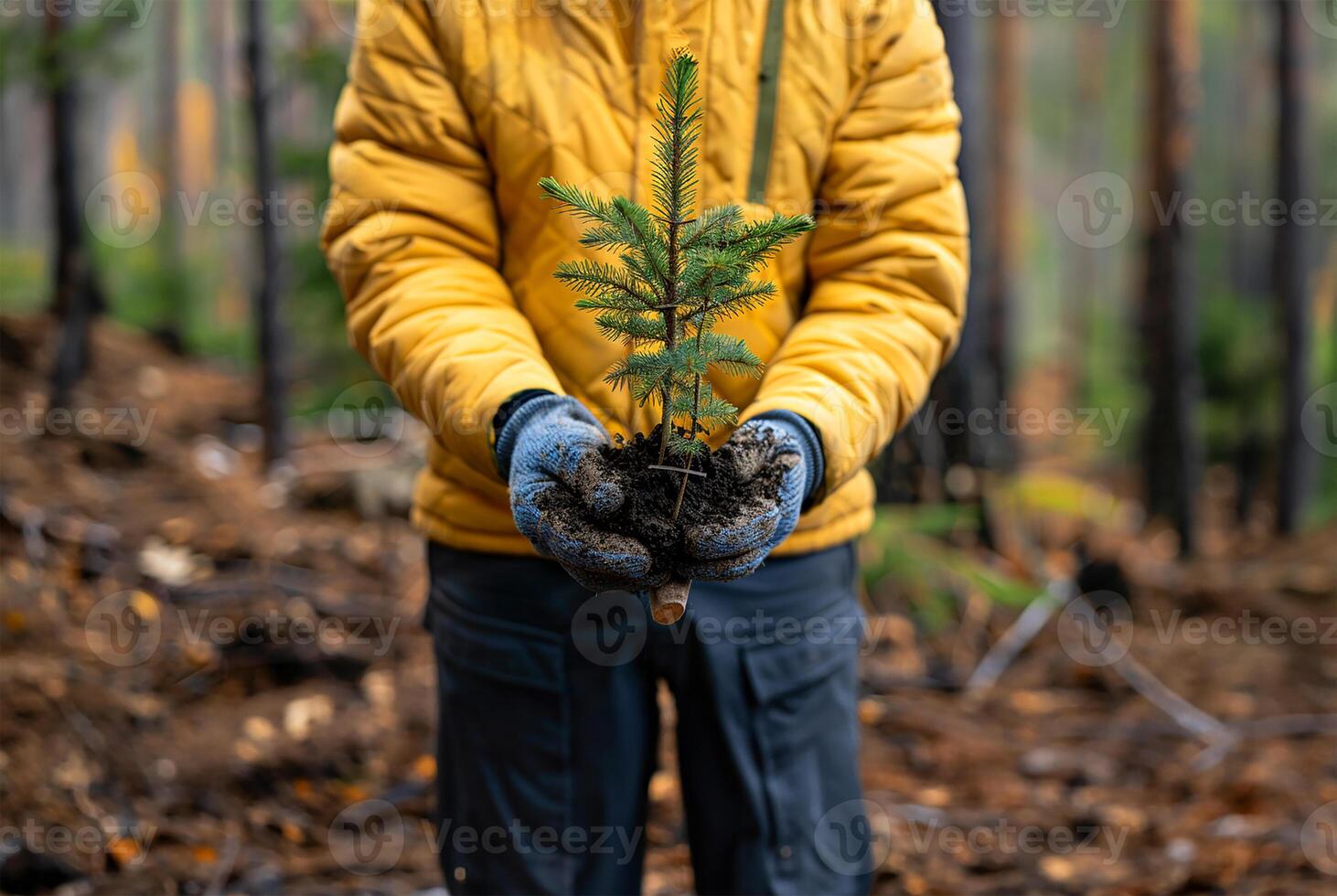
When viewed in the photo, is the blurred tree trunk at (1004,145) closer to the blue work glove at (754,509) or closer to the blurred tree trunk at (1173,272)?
the blurred tree trunk at (1173,272)

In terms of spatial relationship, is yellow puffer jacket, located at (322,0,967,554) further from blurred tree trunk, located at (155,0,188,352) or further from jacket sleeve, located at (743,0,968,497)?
blurred tree trunk, located at (155,0,188,352)

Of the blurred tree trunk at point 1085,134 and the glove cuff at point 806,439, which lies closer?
the glove cuff at point 806,439

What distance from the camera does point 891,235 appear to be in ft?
6.94

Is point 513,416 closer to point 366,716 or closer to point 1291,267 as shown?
point 366,716

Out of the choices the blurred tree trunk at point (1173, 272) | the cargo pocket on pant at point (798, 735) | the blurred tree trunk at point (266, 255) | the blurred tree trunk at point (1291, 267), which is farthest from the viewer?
the blurred tree trunk at point (1173, 272)

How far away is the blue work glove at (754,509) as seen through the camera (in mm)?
1690

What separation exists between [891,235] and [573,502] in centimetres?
84

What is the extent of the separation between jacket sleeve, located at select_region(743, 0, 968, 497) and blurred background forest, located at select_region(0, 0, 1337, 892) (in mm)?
624

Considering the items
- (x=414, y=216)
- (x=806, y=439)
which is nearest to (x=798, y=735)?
(x=806, y=439)

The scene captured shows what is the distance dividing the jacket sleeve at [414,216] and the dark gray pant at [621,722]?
37cm

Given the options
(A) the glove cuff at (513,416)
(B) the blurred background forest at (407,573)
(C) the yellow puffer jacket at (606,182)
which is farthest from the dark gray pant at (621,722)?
(B) the blurred background forest at (407,573)

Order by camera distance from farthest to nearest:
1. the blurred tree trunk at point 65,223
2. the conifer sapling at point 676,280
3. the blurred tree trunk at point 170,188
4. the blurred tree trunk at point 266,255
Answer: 1. the blurred tree trunk at point 170,188
2. the blurred tree trunk at point 266,255
3. the blurred tree trunk at point 65,223
4. the conifer sapling at point 676,280

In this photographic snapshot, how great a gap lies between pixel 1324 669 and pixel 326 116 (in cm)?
823

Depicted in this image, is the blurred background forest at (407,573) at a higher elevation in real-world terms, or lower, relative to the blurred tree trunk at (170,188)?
lower
